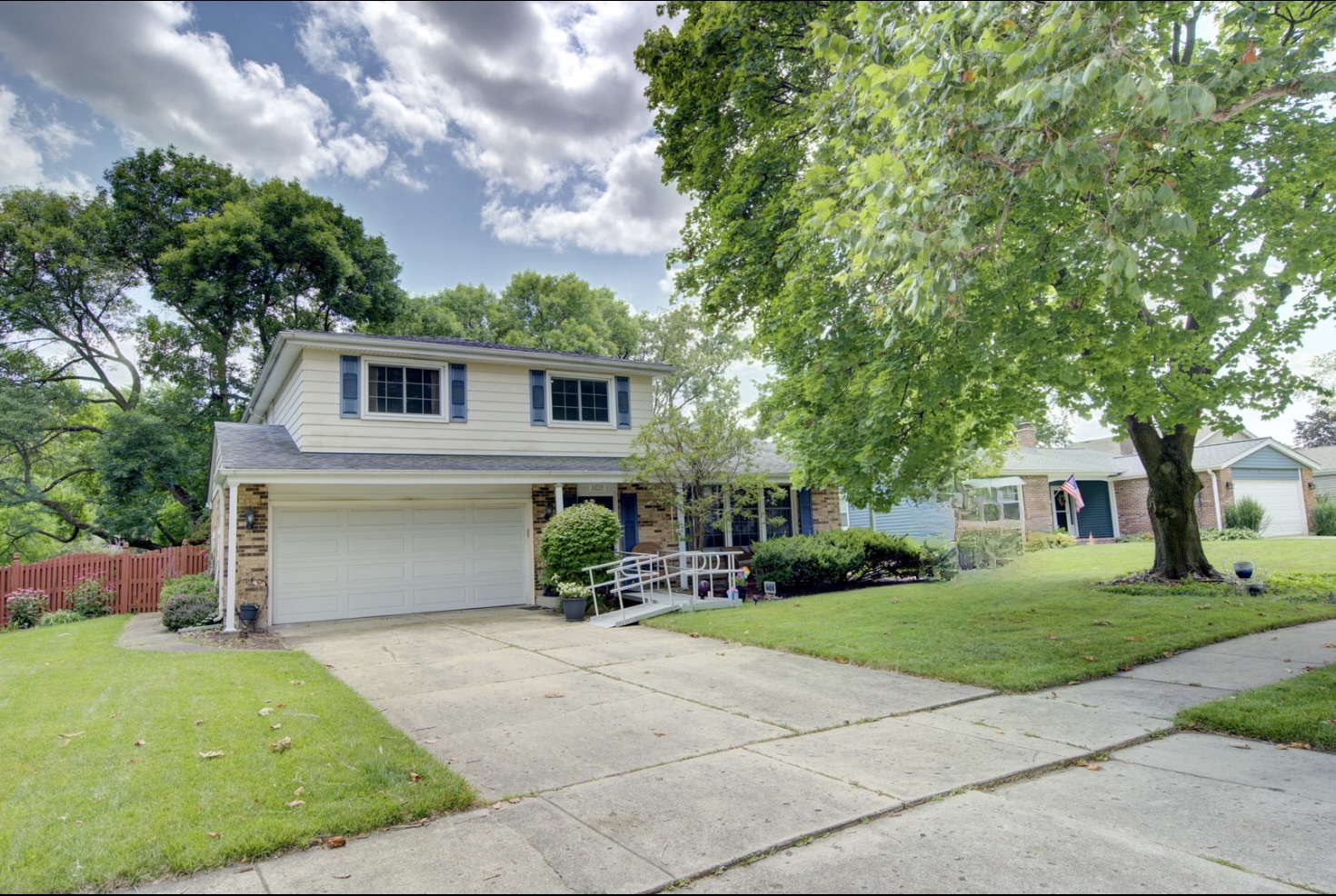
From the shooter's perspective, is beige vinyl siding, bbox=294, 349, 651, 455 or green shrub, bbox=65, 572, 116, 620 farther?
green shrub, bbox=65, 572, 116, 620

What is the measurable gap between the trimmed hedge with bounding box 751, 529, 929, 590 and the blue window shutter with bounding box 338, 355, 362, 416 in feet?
27.7

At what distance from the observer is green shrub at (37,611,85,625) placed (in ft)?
44.4

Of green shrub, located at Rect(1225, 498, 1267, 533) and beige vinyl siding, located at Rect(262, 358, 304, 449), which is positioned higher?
beige vinyl siding, located at Rect(262, 358, 304, 449)

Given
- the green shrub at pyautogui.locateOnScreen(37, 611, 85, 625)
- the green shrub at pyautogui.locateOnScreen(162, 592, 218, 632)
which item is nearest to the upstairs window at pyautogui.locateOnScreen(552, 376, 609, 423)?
the green shrub at pyautogui.locateOnScreen(162, 592, 218, 632)

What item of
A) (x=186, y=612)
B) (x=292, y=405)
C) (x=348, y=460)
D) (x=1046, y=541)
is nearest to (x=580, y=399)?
(x=348, y=460)

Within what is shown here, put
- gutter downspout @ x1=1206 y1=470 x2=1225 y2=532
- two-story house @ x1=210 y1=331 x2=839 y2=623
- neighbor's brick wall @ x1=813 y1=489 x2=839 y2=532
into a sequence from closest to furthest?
two-story house @ x1=210 y1=331 x2=839 y2=623 → neighbor's brick wall @ x1=813 y1=489 x2=839 y2=532 → gutter downspout @ x1=1206 y1=470 x2=1225 y2=532

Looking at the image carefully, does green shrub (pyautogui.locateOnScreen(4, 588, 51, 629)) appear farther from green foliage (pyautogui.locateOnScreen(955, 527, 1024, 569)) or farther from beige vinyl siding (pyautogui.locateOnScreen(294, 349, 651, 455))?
green foliage (pyautogui.locateOnScreen(955, 527, 1024, 569))

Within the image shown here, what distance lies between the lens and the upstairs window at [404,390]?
44.6ft

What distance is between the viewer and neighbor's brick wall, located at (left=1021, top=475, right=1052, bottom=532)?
26219 millimetres

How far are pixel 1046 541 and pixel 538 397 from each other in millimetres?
18381

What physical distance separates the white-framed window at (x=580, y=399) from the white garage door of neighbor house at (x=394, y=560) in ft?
7.45

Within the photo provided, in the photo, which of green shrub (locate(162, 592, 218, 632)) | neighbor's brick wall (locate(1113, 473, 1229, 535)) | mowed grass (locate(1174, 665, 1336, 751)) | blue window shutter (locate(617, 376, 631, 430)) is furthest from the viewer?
neighbor's brick wall (locate(1113, 473, 1229, 535))

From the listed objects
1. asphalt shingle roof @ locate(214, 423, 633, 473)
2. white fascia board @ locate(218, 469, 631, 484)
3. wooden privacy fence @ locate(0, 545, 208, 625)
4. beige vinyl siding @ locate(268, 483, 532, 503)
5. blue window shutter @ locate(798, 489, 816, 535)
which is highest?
asphalt shingle roof @ locate(214, 423, 633, 473)

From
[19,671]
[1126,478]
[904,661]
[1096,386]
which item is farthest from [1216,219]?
[1126,478]
